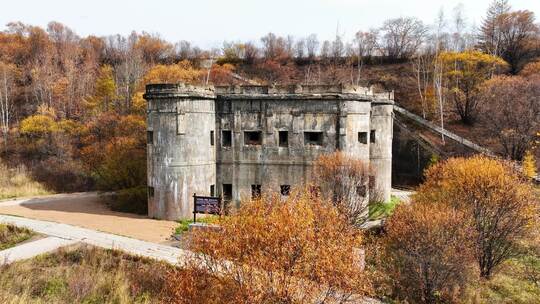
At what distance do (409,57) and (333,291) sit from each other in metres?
61.8

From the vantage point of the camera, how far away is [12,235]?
61.1 ft

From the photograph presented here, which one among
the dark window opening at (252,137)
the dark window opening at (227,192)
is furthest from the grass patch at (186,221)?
the dark window opening at (252,137)

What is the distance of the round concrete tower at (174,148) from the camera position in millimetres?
22516

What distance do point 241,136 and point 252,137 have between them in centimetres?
81

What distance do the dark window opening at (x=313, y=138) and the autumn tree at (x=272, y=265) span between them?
13.0m

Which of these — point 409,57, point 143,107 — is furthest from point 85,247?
point 409,57

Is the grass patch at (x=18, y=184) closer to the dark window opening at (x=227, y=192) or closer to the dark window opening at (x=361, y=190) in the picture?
the dark window opening at (x=227, y=192)

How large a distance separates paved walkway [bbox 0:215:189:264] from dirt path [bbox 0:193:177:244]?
876 millimetres

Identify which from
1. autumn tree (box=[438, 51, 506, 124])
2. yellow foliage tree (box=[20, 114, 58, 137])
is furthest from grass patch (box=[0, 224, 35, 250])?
autumn tree (box=[438, 51, 506, 124])

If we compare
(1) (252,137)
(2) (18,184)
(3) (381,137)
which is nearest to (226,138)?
(1) (252,137)

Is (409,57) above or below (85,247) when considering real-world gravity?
above

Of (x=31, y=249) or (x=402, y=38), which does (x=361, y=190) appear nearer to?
(x=31, y=249)

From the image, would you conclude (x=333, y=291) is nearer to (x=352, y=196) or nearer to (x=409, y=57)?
(x=352, y=196)

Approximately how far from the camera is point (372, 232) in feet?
67.5
